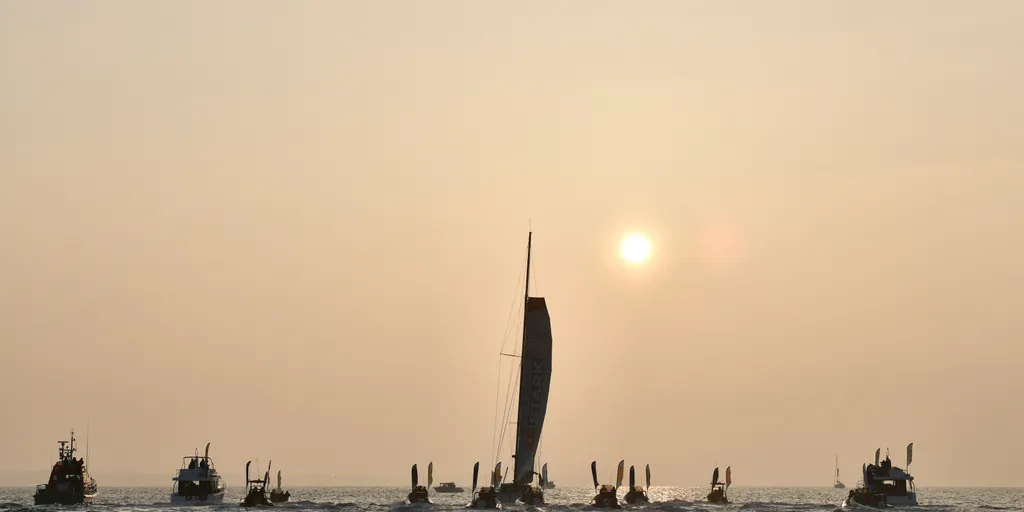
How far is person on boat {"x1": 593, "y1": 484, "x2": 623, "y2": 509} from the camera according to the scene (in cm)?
12744

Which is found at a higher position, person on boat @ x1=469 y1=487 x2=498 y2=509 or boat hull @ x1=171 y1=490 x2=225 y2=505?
person on boat @ x1=469 y1=487 x2=498 y2=509

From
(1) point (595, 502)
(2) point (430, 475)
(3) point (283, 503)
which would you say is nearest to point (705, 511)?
(1) point (595, 502)

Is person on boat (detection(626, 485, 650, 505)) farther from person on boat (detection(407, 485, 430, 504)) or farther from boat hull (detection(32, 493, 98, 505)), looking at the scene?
boat hull (detection(32, 493, 98, 505))

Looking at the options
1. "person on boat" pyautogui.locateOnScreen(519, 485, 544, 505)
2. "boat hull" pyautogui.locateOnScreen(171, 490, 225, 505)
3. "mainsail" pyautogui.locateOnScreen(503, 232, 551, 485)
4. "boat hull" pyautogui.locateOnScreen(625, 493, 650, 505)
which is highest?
"mainsail" pyautogui.locateOnScreen(503, 232, 551, 485)

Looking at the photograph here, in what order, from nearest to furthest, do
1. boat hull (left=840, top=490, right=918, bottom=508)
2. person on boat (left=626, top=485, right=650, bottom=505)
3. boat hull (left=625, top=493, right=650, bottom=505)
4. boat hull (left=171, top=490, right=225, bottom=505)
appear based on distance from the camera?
boat hull (left=840, top=490, right=918, bottom=508) → boat hull (left=171, top=490, right=225, bottom=505) → boat hull (left=625, top=493, right=650, bottom=505) → person on boat (left=626, top=485, right=650, bottom=505)

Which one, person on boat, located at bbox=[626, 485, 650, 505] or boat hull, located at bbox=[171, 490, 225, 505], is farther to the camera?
person on boat, located at bbox=[626, 485, 650, 505]

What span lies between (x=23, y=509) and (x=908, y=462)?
82620 millimetres

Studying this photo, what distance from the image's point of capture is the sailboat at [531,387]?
391 ft

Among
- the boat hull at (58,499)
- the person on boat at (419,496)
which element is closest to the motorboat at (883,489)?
the person on boat at (419,496)

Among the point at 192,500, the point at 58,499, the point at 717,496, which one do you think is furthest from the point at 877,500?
the point at 58,499

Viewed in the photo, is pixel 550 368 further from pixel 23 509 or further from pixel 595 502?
pixel 23 509

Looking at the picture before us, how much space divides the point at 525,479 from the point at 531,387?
24.6 feet

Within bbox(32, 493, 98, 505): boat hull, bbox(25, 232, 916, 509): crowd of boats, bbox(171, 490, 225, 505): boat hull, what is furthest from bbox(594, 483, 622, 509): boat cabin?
bbox(32, 493, 98, 505): boat hull

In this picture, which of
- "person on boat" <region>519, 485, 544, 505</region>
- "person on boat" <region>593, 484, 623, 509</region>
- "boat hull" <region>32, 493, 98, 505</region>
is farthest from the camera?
"boat hull" <region>32, 493, 98, 505</region>
